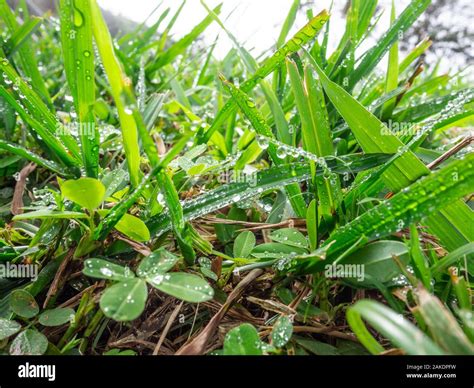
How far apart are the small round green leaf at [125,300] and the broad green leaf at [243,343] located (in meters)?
0.13

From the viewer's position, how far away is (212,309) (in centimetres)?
63

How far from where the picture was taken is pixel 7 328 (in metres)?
0.57

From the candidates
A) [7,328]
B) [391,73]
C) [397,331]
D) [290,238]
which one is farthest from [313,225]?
[391,73]

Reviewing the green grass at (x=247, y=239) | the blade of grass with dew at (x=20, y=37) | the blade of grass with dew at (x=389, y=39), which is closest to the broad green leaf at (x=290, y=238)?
the green grass at (x=247, y=239)

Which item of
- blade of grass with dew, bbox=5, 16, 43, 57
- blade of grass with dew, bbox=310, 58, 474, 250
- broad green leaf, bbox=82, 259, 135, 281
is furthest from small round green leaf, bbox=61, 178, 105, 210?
blade of grass with dew, bbox=5, 16, 43, 57

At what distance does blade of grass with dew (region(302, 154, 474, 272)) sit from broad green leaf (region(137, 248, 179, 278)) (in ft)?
0.76

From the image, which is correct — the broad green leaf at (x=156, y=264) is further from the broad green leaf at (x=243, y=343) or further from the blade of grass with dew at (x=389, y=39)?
the blade of grass with dew at (x=389, y=39)

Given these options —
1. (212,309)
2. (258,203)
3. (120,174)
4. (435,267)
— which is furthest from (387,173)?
(120,174)

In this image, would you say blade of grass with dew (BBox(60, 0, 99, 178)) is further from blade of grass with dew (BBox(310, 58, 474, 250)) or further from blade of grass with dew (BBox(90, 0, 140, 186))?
blade of grass with dew (BBox(310, 58, 474, 250))

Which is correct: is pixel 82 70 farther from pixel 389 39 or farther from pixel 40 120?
pixel 389 39

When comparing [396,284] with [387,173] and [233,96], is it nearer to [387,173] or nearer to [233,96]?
[387,173]

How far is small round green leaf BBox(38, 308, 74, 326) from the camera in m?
0.58

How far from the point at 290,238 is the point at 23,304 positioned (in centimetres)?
44

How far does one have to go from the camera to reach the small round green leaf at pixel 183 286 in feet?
1.65
